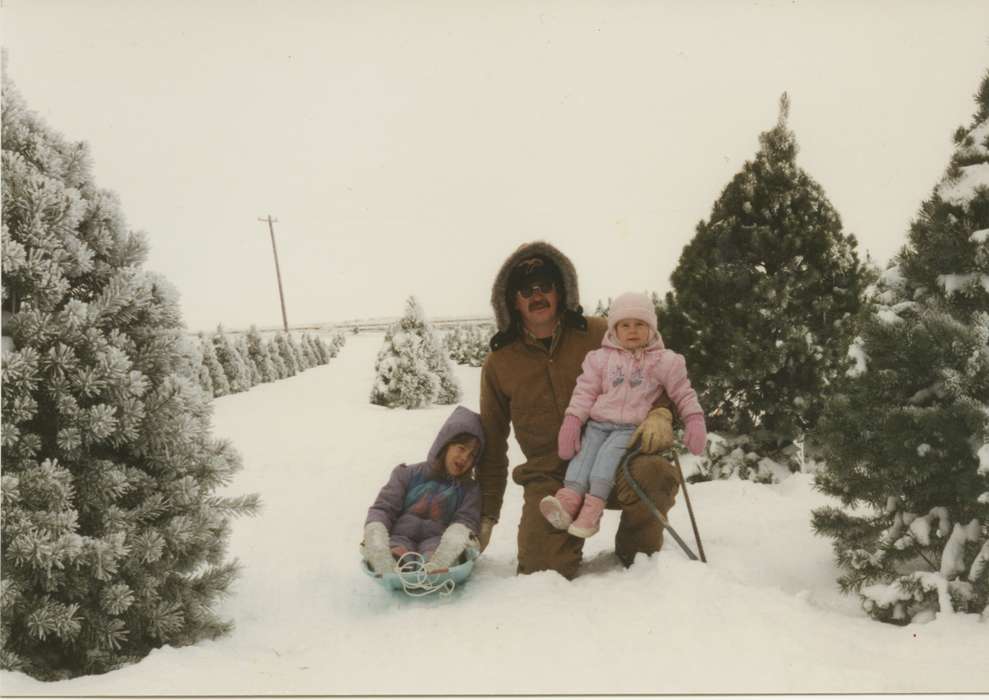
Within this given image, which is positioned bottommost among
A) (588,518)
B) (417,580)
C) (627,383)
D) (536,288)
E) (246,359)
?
(417,580)

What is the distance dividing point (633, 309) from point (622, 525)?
1116mm

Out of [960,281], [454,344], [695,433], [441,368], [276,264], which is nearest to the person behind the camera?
[960,281]

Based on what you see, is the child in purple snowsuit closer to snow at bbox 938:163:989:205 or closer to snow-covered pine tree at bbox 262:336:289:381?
snow at bbox 938:163:989:205

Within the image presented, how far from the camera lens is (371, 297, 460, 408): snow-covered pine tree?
201 inches

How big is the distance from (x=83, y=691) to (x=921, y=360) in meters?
3.47

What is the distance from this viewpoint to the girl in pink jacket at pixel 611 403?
2.87 m

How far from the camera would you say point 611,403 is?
2.97 m

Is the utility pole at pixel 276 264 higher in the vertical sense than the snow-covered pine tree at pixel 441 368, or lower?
higher

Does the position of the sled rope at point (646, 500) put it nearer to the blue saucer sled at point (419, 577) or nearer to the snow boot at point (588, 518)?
the snow boot at point (588, 518)

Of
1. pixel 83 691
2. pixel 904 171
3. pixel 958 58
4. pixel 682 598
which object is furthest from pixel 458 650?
pixel 958 58

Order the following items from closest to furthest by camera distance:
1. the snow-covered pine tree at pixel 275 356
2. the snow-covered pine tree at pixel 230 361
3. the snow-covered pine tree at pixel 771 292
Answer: the snow-covered pine tree at pixel 771 292 → the snow-covered pine tree at pixel 230 361 → the snow-covered pine tree at pixel 275 356

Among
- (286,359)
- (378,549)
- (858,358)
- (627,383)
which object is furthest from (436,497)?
(286,359)

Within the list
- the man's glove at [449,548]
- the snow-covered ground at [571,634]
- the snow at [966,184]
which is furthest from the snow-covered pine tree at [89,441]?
the snow at [966,184]

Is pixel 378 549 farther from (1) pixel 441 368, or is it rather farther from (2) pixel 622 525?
(1) pixel 441 368
